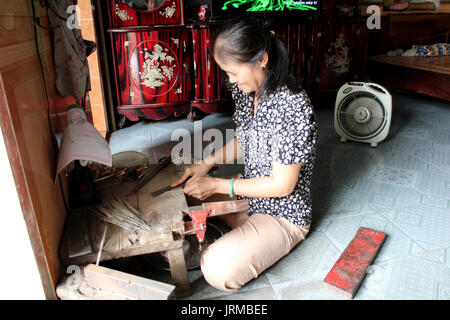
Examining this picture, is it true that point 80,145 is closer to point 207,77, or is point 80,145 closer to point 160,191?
point 160,191

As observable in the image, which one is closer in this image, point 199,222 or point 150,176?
point 199,222

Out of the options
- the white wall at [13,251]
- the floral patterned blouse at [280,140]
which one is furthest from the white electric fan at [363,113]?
the white wall at [13,251]

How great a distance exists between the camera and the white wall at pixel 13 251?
0.93 meters

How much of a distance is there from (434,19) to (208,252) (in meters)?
4.99

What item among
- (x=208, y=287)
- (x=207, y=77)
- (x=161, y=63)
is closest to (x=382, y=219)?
(x=208, y=287)

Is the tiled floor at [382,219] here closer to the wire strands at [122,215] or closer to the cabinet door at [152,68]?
the wire strands at [122,215]

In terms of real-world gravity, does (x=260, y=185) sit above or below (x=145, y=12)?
below

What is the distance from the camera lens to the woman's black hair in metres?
1.22

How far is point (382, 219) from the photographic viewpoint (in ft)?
6.17

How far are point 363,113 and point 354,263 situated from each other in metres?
1.64

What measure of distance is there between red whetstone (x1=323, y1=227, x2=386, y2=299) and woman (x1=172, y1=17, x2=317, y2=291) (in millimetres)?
215

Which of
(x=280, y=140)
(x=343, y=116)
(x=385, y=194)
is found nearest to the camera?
(x=280, y=140)

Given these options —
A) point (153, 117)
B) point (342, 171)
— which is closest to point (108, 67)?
point (153, 117)

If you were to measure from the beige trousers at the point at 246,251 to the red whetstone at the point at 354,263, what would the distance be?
218 mm
